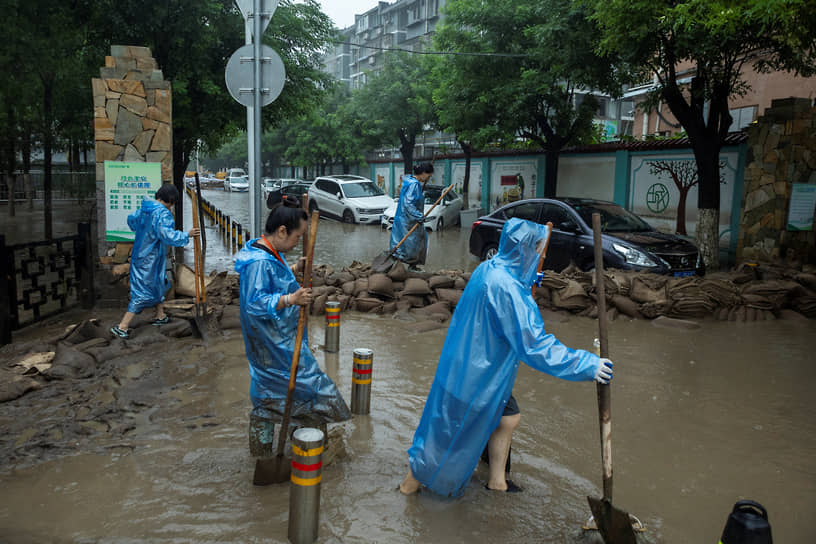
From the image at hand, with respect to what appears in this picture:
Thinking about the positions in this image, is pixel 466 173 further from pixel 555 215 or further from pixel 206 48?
pixel 555 215

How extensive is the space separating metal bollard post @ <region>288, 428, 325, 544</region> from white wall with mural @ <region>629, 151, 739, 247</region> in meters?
12.3

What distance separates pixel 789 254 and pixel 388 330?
7.68 metres

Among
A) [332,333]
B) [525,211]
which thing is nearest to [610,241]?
[525,211]

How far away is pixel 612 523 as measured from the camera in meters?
2.79

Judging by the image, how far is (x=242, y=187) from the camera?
44.1 meters

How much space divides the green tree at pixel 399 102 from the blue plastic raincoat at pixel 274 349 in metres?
22.0

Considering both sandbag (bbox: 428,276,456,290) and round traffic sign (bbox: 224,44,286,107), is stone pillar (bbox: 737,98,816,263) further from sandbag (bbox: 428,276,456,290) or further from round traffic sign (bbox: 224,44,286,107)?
round traffic sign (bbox: 224,44,286,107)

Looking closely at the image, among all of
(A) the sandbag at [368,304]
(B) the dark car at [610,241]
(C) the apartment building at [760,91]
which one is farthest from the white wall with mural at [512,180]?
(A) the sandbag at [368,304]

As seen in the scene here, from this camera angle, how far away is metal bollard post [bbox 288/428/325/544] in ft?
9.01

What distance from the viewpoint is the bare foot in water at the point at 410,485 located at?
11.1 feet

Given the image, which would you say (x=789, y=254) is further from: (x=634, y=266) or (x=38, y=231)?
(x=38, y=231)

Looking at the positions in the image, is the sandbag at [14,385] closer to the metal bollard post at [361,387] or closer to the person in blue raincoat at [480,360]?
the metal bollard post at [361,387]

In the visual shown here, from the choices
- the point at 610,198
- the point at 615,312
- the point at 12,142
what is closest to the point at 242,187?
the point at 12,142

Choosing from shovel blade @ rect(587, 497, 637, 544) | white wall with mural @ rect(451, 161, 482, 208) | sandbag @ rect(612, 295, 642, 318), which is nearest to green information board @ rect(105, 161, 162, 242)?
sandbag @ rect(612, 295, 642, 318)
